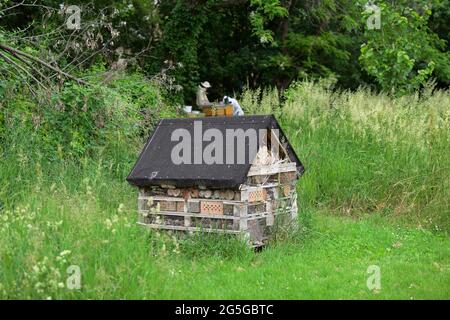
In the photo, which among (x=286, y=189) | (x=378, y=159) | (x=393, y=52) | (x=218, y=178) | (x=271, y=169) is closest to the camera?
(x=218, y=178)

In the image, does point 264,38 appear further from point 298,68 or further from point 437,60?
point 437,60

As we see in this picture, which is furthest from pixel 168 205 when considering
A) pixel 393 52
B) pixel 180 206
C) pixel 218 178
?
pixel 393 52

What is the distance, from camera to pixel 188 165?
696cm

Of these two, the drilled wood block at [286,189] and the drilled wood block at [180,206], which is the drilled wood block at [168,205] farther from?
the drilled wood block at [286,189]

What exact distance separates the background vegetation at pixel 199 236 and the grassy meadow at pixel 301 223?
2 cm

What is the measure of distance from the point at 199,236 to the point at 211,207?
1.08 feet

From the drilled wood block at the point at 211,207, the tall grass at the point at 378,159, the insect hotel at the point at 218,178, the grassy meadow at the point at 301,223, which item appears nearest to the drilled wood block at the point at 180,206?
the insect hotel at the point at 218,178

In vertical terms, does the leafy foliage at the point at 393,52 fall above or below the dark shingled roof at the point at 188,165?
above

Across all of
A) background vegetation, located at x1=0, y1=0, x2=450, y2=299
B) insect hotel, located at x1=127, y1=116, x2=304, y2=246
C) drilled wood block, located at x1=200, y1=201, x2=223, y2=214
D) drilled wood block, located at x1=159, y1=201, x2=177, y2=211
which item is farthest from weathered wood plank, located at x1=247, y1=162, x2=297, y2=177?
drilled wood block, located at x1=159, y1=201, x2=177, y2=211

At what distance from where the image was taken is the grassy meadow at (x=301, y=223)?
17.1 feet

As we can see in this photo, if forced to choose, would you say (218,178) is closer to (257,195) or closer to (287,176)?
(257,195)

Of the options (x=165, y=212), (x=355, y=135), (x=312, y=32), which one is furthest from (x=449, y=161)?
(x=312, y=32)

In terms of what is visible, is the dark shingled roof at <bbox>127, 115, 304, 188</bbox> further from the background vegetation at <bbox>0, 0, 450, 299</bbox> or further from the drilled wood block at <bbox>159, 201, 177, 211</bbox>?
the background vegetation at <bbox>0, 0, 450, 299</bbox>

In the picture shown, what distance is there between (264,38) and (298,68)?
3.99m
